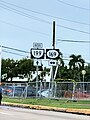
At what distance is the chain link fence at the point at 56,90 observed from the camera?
3600cm

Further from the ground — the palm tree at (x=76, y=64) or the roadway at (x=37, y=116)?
the palm tree at (x=76, y=64)

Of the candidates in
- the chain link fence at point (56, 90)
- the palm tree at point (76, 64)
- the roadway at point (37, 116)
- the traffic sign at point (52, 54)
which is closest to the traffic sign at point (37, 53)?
the traffic sign at point (52, 54)

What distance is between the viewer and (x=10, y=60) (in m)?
102

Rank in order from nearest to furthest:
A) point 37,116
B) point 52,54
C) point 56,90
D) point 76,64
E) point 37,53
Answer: point 37,116
point 37,53
point 52,54
point 56,90
point 76,64

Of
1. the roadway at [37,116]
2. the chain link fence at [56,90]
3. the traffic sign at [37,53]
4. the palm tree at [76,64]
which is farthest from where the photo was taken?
the palm tree at [76,64]

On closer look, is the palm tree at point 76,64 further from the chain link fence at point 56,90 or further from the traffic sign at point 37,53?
the traffic sign at point 37,53

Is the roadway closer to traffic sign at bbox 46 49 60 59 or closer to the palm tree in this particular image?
traffic sign at bbox 46 49 60 59

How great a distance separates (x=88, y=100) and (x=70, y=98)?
273 cm

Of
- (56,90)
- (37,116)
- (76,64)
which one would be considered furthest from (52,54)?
(76,64)

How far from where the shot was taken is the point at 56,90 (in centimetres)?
3781

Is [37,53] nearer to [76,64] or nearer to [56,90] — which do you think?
[56,90]

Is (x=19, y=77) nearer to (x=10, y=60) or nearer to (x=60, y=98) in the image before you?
(x=10, y=60)

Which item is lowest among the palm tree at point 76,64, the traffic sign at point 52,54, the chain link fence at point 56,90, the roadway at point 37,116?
the roadway at point 37,116

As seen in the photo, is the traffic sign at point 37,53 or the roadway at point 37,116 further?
the traffic sign at point 37,53
